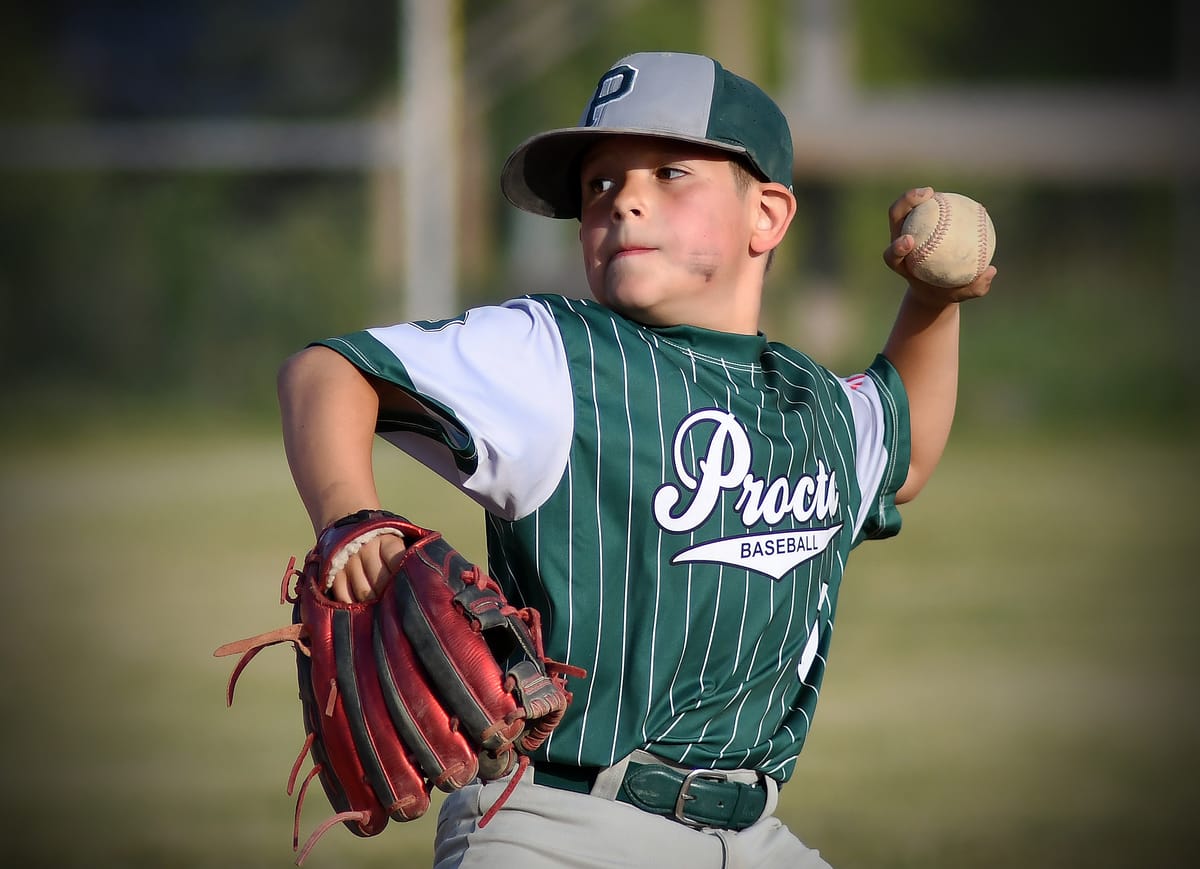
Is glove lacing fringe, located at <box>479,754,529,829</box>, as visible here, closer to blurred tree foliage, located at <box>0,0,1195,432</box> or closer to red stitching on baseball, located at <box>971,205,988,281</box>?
red stitching on baseball, located at <box>971,205,988,281</box>

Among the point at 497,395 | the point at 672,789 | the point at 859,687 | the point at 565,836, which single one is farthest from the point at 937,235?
the point at 859,687

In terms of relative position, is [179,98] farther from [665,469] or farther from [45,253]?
[665,469]

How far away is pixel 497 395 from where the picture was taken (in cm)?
166

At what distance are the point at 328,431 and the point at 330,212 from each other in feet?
58.8

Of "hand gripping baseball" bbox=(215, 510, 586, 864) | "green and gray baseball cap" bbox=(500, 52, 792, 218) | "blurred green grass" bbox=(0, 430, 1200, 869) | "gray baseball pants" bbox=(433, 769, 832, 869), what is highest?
"green and gray baseball cap" bbox=(500, 52, 792, 218)

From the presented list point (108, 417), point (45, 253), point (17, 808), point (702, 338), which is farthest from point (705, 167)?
point (45, 253)

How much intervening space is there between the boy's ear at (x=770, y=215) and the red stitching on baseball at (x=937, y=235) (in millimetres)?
202

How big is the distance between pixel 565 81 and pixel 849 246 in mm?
4582

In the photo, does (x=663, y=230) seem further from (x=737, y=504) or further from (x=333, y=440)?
(x=333, y=440)

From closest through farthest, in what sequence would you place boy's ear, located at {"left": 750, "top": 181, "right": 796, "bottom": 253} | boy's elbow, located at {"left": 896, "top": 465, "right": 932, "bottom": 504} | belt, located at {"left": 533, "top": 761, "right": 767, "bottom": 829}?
belt, located at {"left": 533, "top": 761, "right": 767, "bottom": 829} < boy's ear, located at {"left": 750, "top": 181, "right": 796, "bottom": 253} < boy's elbow, located at {"left": 896, "top": 465, "right": 932, "bottom": 504}

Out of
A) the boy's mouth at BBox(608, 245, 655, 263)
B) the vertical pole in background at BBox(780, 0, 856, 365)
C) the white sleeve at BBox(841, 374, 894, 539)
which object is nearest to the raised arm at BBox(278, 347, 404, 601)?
the boy's mouth at BBox(608, 245, 655, 263)

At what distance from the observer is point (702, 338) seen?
1876mm

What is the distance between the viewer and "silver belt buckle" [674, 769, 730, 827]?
5.72ft

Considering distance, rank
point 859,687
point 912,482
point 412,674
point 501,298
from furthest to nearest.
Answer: point 501,298
point 859,687
point 912,482
point 412,674
